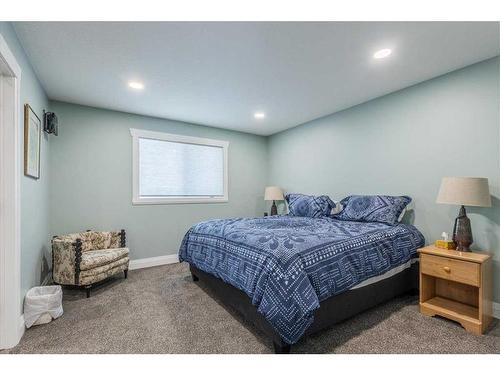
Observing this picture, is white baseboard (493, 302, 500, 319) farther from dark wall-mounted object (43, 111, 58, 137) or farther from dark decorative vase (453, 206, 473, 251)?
dark wall-mounted object (43, 111, 58, 137)

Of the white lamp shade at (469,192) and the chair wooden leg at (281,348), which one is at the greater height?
the white lamp shade at (469,192)

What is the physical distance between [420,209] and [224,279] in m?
2.40

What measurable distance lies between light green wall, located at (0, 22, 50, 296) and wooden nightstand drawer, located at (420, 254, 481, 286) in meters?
3.58

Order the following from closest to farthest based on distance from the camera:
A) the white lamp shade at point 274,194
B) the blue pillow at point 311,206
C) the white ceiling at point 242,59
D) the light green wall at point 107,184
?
the white ceiling at point 242,59 → the light green wall at point 107,184 → the blue pillow at point 311,206 → the white lamp shade at point 274,194

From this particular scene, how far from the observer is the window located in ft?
12.7

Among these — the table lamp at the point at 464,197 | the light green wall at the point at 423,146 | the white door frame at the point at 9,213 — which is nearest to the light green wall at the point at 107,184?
the white door frame at the point at 9,213

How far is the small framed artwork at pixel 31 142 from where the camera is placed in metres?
2.14

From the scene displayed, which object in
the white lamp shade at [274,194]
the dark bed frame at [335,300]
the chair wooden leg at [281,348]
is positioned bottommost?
the chair wooden leg at [281,348]

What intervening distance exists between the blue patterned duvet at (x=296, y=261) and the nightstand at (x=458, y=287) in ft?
0.90

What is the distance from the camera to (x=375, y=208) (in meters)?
2.95

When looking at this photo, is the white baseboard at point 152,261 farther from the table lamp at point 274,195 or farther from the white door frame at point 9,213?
the table lamp at point 274,195

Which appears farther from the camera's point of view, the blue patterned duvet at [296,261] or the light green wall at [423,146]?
the light green wall at [423,146]
